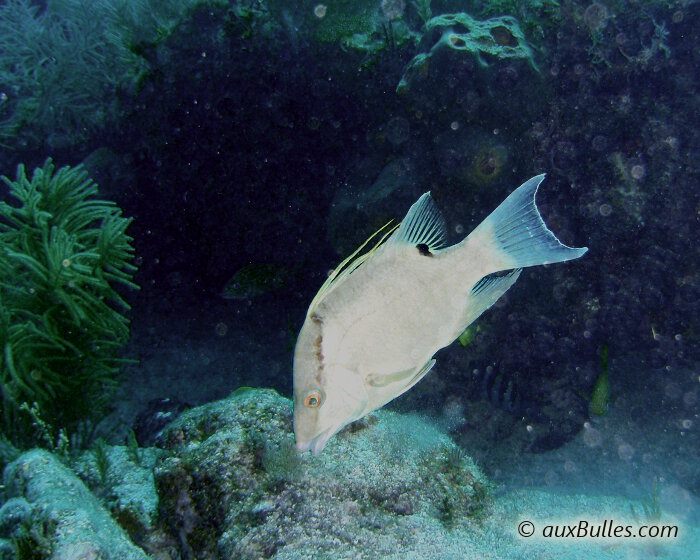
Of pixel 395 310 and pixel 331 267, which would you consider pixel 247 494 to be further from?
pixel 331 267

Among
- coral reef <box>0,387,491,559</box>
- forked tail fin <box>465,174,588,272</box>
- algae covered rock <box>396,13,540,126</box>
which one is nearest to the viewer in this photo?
forked tail fin <box>465,174,588,272</box>

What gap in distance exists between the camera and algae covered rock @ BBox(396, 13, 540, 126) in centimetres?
541

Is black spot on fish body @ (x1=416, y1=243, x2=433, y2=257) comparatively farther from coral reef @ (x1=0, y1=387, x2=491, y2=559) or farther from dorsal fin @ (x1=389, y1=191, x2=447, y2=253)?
coral reef @ (x1=0, y1=387, x2=491, y2=559)

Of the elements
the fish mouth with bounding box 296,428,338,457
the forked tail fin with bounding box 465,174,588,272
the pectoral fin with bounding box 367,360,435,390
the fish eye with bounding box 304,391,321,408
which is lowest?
the fish mouth with bounding box 296,428,338,457

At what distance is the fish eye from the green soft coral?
10.2 feet

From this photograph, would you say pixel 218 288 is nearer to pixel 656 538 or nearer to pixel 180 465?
pixel 180 465

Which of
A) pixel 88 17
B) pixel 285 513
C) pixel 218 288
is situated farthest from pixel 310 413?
pixel 88 17

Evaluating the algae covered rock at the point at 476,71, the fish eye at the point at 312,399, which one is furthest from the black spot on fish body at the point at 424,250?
the algae covered rock at the point at 476,71

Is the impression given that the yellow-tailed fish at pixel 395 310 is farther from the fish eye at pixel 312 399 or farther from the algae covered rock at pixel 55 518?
the algae covered rock at pixel 55 518

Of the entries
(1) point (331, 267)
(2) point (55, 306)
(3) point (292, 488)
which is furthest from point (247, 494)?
(1) point (331, 267)

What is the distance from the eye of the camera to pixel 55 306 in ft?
14.1

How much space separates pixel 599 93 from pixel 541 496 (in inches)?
193

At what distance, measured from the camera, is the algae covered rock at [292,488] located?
2701mm

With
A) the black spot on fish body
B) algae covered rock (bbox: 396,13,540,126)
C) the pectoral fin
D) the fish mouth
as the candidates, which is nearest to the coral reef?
the fish mouth
